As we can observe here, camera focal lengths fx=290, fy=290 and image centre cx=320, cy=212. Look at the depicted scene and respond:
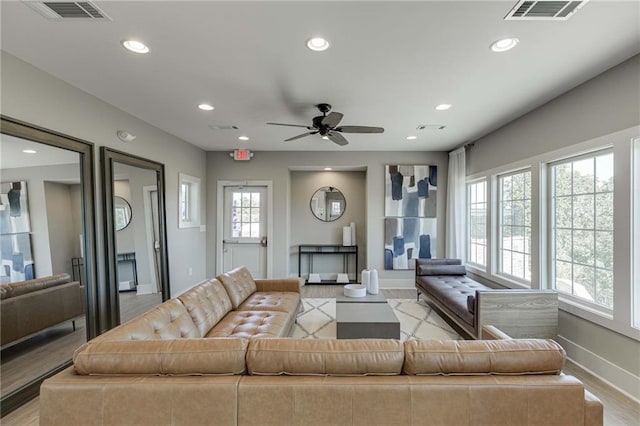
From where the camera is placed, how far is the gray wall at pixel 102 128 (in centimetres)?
234

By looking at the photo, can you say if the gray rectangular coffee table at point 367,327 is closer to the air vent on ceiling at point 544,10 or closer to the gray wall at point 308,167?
the air vent on ceiling at point 544,10

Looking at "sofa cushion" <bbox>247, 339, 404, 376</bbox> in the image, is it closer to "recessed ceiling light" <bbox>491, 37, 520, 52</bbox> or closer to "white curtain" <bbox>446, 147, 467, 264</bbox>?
"recessed ceiling light" <bbox>491, 37, 520, 52</bbox>

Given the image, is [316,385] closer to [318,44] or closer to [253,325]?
[253,325]

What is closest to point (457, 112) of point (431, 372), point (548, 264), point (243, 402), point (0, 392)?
point (548, 264)

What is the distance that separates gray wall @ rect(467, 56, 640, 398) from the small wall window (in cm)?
508

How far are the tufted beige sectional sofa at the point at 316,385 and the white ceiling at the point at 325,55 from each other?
1.92 m

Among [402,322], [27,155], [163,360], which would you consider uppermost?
[27,155]

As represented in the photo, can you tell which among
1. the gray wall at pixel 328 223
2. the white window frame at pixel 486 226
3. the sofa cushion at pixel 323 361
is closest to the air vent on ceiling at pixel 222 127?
the gray wall at pixel 328 223

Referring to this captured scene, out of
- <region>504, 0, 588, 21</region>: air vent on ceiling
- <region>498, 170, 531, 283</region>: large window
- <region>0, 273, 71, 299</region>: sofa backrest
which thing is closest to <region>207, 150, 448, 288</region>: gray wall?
<region>498, 170, 531, 283</region>: large window

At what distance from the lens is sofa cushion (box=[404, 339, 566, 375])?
1.34 meters

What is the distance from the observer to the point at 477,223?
502cm

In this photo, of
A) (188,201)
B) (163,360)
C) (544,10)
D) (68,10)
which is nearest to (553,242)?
(544,10)

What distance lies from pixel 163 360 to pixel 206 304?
1324 millimetres

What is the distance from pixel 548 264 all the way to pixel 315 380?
3.37 meters
